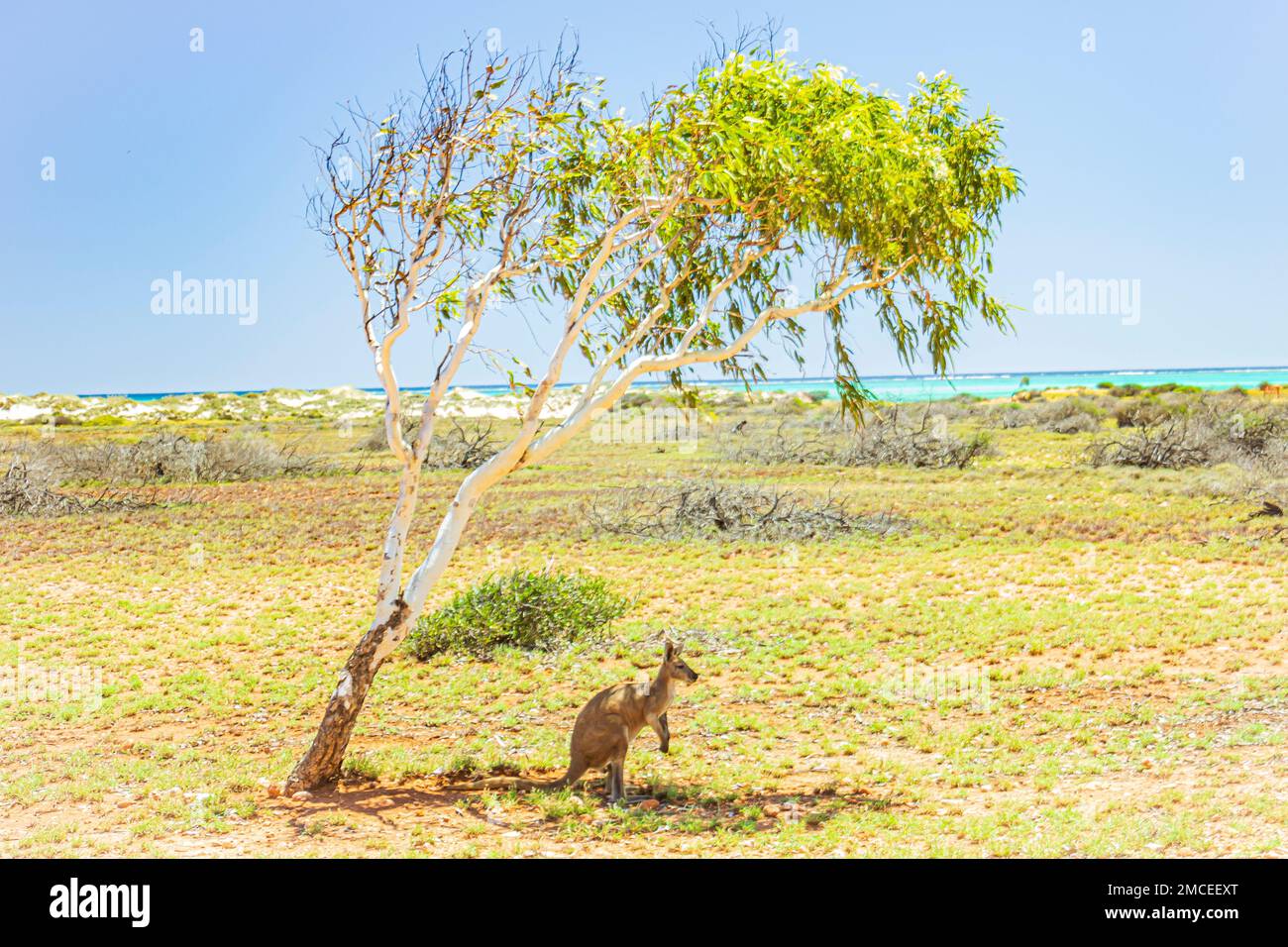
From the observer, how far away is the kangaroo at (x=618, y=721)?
776 centimetres

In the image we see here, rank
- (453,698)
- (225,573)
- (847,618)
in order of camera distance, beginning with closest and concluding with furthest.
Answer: (453,698) < (847,618) < (225,573)

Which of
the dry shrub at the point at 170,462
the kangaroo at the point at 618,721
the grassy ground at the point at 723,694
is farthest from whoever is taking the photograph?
the dry shrub at the point at 170,462

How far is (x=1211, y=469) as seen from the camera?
87.2ft

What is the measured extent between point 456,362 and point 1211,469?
952 inches

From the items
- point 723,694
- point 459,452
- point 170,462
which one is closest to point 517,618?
point 723,694

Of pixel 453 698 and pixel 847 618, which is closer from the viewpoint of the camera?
pixel 453 698

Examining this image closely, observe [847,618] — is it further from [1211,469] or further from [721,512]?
[1211,469]

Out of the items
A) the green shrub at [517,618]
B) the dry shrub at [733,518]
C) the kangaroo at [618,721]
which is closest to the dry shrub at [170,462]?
the dry shrub at [733,518]

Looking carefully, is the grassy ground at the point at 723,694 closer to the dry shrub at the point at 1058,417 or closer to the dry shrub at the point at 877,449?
the dry shrub at the point at 877,449

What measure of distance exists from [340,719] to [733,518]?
13.3 meters

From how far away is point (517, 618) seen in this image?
42.9 feet

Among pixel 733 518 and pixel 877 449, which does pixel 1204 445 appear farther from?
pixel 733 518

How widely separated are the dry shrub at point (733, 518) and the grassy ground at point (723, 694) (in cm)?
76
